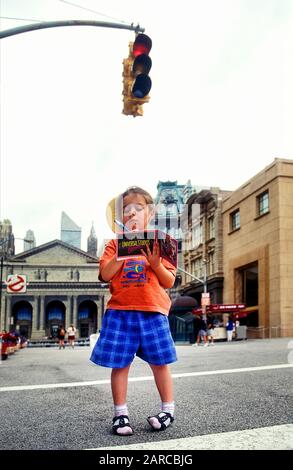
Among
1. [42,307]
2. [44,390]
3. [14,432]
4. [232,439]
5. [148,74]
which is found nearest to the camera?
[232,439]

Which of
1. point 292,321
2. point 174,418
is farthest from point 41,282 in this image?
point 174,418

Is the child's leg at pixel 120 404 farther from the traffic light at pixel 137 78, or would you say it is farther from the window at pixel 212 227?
the window at pixel 212 227

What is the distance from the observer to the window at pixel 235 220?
40.3m

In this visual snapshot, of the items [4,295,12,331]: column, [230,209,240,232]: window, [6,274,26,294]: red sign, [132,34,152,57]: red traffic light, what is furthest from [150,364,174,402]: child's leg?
[4,295,12,331]: column

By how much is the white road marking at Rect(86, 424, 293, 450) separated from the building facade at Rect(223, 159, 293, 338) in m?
29.6

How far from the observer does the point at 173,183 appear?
100 metres

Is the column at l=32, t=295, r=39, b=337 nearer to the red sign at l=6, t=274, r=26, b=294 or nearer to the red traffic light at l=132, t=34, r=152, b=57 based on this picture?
the red sign at l=6, t=274, r=26, b=294

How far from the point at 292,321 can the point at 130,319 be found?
30.0 meters

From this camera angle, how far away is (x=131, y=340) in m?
3.41

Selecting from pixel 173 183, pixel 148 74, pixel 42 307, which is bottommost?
pixel 42 307

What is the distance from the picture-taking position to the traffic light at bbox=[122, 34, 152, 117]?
8.52 m

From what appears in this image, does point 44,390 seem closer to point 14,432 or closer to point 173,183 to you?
point 14,432

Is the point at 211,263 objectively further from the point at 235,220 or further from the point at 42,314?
the point at 42,314

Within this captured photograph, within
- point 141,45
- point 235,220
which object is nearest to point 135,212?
point 141,45
